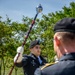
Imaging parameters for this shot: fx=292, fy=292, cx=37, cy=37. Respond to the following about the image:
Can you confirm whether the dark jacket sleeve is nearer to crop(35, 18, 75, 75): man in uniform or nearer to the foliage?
crop(35, 18, 75, 75): man in uniform

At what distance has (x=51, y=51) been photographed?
103 ft

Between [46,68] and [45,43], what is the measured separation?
29.8 metres

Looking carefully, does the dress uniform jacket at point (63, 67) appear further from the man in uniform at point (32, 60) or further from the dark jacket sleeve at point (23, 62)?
the man in uniform at point (32, 60)

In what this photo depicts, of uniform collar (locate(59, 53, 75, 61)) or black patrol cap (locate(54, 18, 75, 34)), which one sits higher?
black patrol cap (locate(54, 18, 75, 34))

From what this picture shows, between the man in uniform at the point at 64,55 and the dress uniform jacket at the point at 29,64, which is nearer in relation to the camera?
the man in uniform at the point at 64,55

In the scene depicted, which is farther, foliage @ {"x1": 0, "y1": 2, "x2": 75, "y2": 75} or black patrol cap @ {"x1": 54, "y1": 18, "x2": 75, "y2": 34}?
foliage @ {"x1": 0, "y1": 2, "x2": 75, "y2": 75}

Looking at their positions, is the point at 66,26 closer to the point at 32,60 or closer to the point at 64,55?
the point at 64,55

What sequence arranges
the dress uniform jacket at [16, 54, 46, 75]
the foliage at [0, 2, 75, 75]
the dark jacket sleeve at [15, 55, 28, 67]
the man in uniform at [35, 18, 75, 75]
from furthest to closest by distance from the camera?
1. the foliage at [0, 2, 75, 75]
2. the dress uniform jacket at [16, 54, 46, 75]
3. the dark jacket sleeve at [15, 55, 28, 67]
4. the man in uniform at [35, 18, 75, 75]

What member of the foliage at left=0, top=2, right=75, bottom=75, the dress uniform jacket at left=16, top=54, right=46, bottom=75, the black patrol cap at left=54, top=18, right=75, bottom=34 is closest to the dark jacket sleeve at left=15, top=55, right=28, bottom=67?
the dress uniform jacket at left=16, top=54, right=46, bottom=75

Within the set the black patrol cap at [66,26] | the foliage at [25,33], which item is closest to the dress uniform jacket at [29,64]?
the black patrol cap at [66,26]

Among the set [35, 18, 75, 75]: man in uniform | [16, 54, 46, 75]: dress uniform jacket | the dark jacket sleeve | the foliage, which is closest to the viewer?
[35, 18, 75, 75]: man in uniform

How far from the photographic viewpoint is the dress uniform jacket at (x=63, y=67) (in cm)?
264

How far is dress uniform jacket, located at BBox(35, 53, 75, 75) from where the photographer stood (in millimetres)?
2637

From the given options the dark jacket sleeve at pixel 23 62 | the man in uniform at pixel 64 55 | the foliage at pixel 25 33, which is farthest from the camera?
the foliage at pixel 25 33
